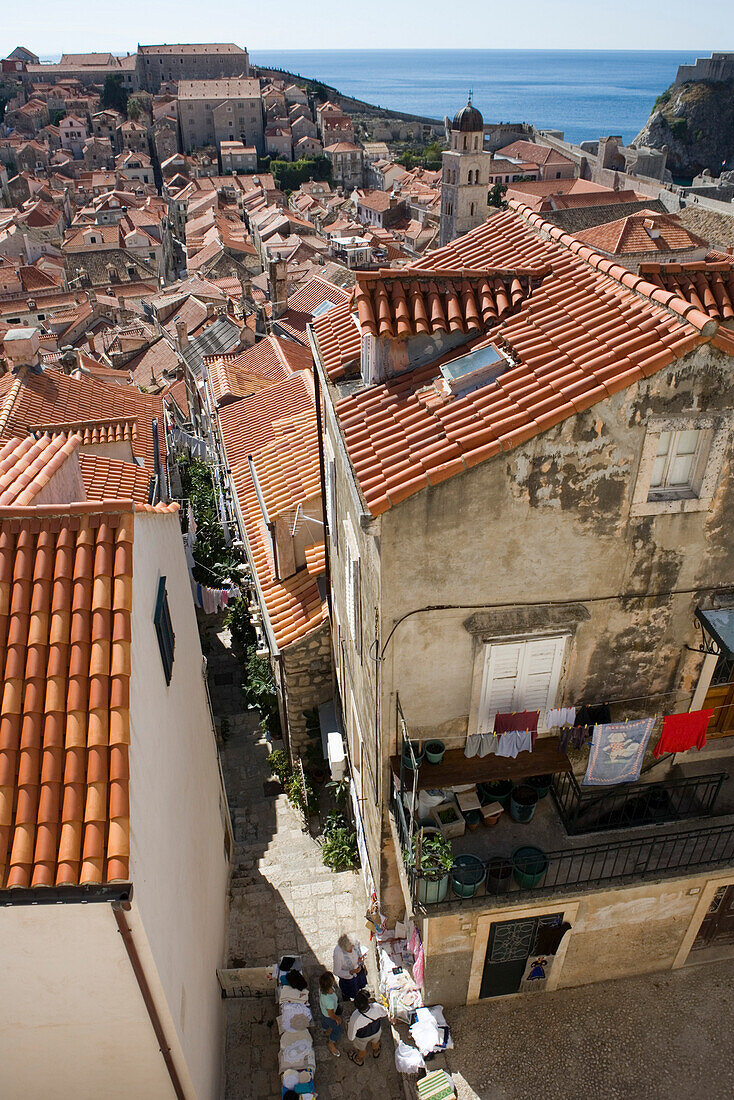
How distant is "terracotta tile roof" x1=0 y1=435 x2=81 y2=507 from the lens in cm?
895

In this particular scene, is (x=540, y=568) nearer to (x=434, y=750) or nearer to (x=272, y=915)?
(x=434, y=750)

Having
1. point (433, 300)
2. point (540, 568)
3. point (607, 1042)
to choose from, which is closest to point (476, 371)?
point (433, 300)

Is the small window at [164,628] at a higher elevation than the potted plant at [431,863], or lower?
higher

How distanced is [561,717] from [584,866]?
7.77 ft

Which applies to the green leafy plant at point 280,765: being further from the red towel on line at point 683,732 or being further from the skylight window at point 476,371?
the skylight window at point 476,371

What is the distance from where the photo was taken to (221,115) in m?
134

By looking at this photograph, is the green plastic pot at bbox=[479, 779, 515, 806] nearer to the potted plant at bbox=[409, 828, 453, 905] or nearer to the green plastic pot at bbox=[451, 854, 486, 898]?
the green plastic pot at bbox=[451, 854, 486, 898]

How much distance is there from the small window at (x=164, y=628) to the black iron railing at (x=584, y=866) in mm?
4277

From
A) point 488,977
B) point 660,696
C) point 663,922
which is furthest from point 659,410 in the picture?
point 488,977

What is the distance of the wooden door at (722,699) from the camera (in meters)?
10.9

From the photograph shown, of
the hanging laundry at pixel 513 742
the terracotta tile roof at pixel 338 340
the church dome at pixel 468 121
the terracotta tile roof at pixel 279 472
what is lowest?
the terracotta tile roof at pixel 279 472

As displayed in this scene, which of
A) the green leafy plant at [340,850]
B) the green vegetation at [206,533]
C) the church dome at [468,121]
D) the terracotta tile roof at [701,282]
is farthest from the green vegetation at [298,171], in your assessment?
the terracotta tile roof at [701,282]

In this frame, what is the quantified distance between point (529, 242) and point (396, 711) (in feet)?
25.5

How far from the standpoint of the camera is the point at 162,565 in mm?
9820
